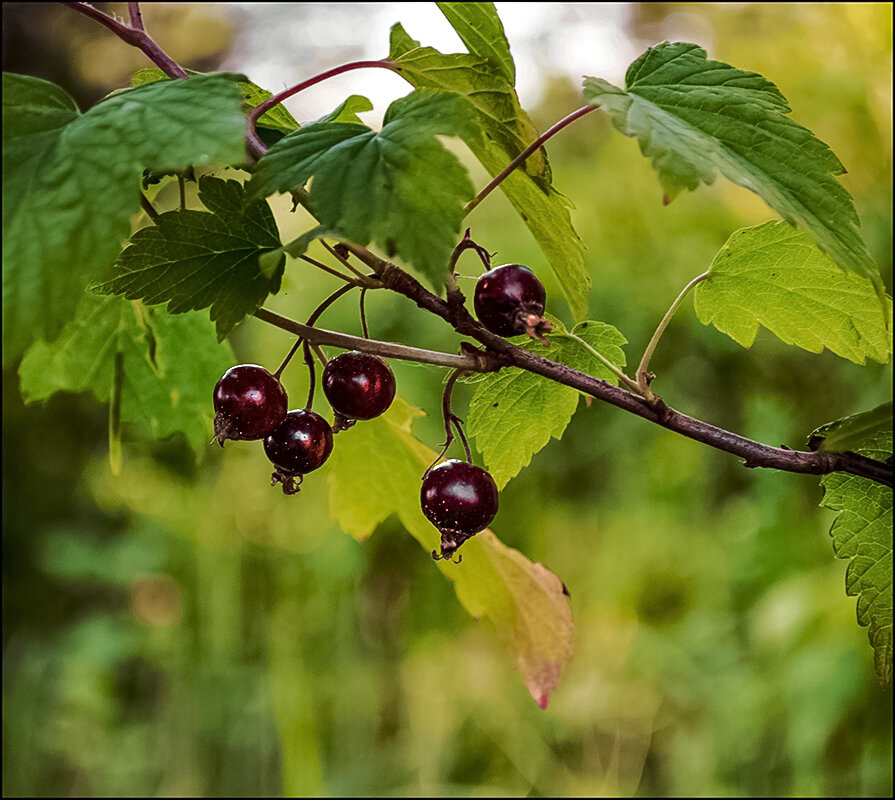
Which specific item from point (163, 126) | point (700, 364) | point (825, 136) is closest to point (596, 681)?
point (700, 364)

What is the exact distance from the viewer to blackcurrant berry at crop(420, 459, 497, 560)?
37 cm

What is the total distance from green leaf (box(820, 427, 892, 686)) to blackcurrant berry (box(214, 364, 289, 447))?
0.78ft

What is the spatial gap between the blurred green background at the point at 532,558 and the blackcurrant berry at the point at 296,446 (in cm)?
96

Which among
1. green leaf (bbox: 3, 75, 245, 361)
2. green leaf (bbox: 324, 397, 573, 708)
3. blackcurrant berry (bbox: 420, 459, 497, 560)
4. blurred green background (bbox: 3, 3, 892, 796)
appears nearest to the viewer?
green leaf (bbox: 3, 75, 245, 361)

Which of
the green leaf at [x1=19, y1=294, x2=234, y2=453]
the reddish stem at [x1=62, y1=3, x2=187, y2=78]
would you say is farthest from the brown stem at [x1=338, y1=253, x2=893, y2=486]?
the green leaf at [x1=19, y1=294, x2=234, y2=453]

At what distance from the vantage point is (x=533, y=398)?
0.41m

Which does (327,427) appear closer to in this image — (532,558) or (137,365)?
(137,365)

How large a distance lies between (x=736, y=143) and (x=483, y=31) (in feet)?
0.33

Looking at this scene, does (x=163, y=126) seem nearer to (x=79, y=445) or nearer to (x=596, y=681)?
(x=596, y=681)

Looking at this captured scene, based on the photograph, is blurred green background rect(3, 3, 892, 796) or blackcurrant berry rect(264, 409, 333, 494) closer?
blackcurrant berry rect(264, 409, 333, 494)

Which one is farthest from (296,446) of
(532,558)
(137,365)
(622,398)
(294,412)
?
(532,558)

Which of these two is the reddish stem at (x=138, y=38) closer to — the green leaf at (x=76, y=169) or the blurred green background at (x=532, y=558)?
the green leaf at (x=76, y=169)

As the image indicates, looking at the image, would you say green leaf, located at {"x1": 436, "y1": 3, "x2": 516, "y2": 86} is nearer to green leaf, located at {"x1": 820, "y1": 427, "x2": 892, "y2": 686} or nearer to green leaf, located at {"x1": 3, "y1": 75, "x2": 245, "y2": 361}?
green leaf, located at {"x1": 3, "y1": 75, "x2": 245, "y2": 361}

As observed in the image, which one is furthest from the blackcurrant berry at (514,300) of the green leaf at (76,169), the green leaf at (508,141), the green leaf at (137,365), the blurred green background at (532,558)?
the blurred green background at (532,558)
